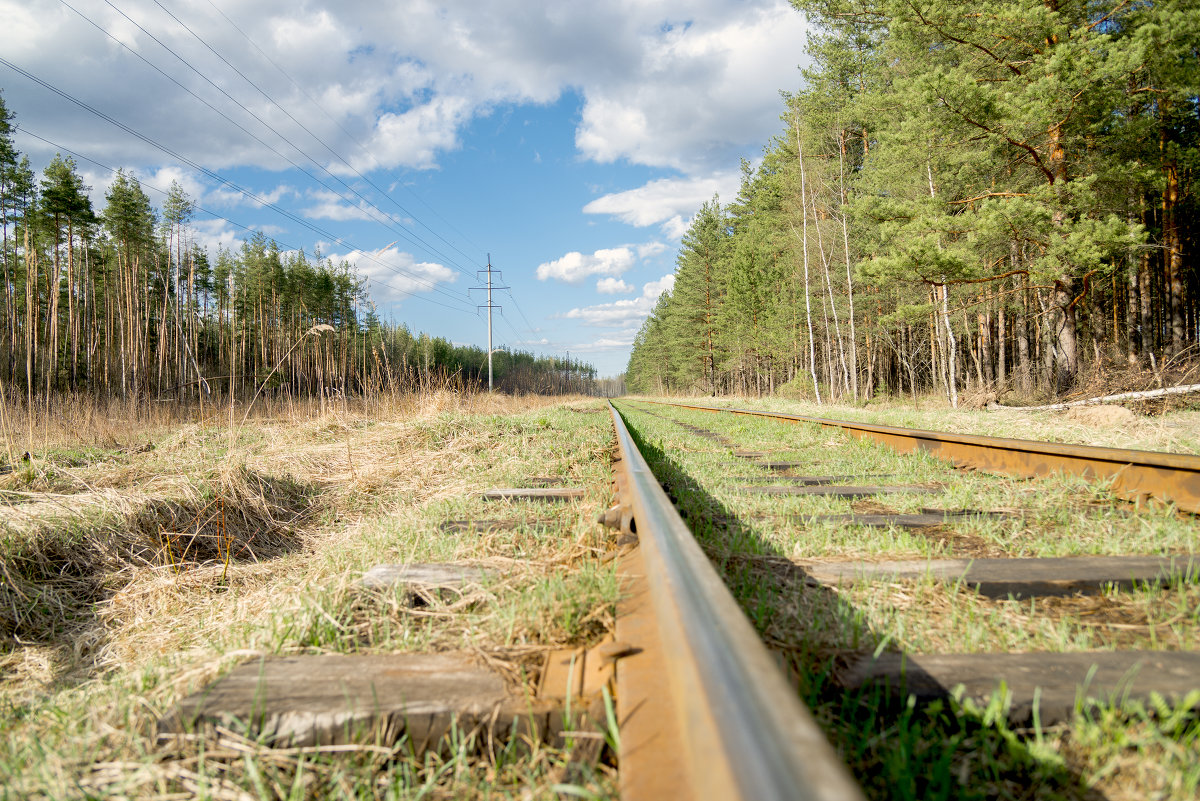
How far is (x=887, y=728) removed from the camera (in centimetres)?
98

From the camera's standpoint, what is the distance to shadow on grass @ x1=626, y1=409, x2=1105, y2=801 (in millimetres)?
803

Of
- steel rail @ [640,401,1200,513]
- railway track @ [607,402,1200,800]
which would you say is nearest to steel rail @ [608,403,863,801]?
railway track @ [607,402,1200,800]

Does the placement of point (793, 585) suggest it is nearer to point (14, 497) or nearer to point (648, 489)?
point (648, 489)

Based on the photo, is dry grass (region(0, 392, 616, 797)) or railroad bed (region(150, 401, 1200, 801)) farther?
dry grass (region(0, 392, 616, 797))

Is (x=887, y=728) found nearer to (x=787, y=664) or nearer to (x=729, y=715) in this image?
(x=787, y=664)

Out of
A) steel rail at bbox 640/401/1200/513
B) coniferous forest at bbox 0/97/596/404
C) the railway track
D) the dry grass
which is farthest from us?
coniferous forest at bbox 0/97/596/404

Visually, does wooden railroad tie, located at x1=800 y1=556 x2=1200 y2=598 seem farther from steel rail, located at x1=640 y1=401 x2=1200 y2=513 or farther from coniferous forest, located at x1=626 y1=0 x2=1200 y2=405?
coniferous forest, located at x1=626 y1=0 x2=1200 y2=405

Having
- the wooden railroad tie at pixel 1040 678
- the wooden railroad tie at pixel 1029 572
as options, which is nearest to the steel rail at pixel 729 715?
the wooden railroad tie at pixel 1040 678

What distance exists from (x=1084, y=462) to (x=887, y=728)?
120 inches

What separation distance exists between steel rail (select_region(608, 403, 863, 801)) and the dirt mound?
273 inches

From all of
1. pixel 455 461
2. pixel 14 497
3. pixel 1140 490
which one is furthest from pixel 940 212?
pixel 14 497

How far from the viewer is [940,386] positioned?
70.2 feet

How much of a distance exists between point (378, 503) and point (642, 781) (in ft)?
11.1

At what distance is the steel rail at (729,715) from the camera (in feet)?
1.51
